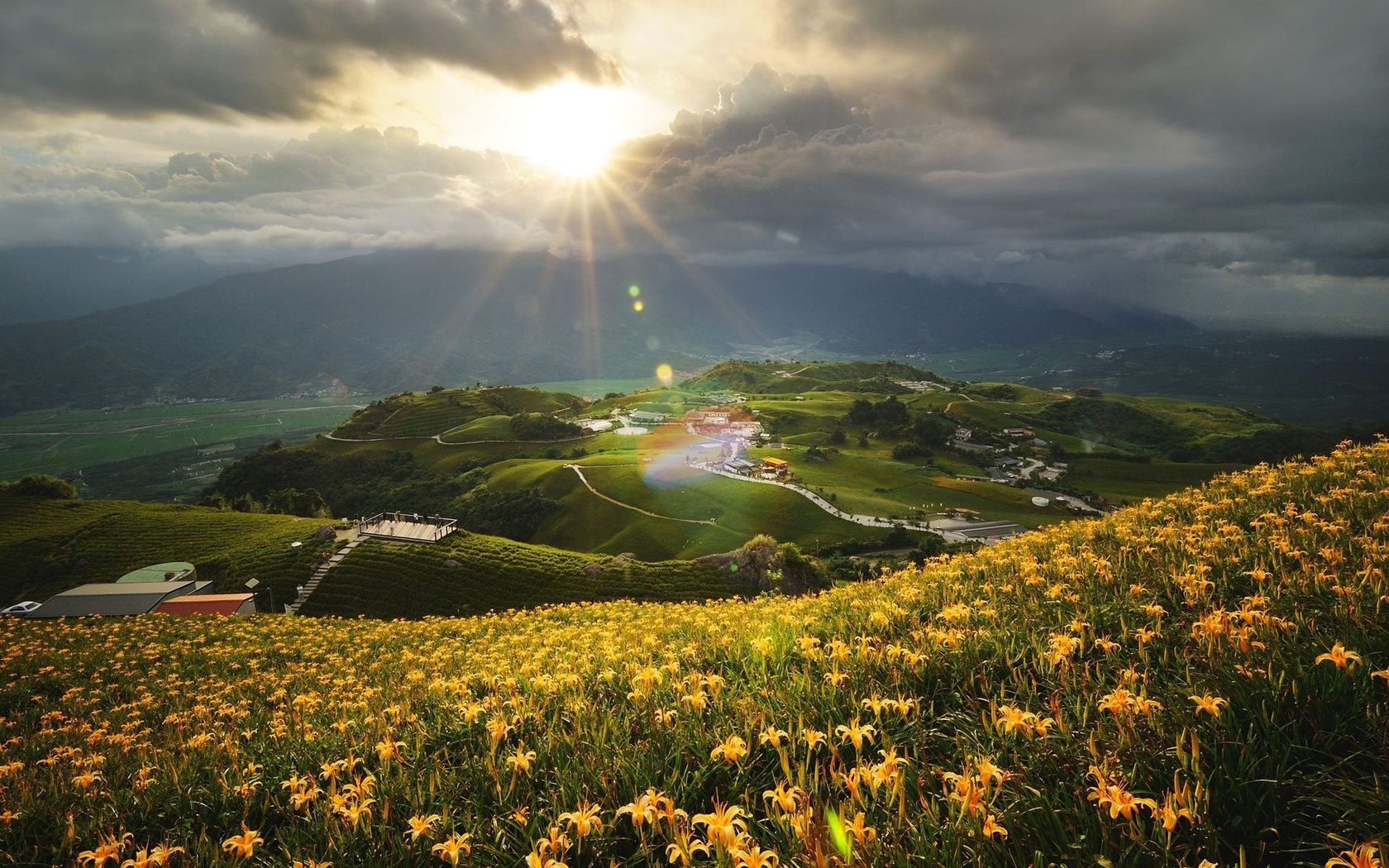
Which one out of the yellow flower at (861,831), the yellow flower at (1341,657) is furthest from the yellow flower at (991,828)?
the yellow flower at (1341,657)

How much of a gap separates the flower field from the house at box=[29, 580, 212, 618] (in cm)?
5174

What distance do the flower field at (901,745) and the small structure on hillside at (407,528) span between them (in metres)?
55.5

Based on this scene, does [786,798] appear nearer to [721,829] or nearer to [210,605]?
[721,829]

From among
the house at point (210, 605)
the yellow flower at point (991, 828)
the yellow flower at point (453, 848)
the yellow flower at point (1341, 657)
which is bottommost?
the house at point (210, 605)

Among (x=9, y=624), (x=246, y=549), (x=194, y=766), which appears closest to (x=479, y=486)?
(x=246, y=549)

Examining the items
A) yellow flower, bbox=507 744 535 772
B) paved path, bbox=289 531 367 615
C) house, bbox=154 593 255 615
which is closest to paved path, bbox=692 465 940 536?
paved path, bbox=289 531 367 615

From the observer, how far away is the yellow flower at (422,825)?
3.67 m

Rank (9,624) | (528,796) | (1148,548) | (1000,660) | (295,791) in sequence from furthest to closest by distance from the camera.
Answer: (9,624)
(1148,548)
(1000,660)
(295,791)
(528,796)

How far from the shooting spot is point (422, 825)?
3674mm

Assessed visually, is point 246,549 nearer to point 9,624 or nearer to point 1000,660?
point 9,624

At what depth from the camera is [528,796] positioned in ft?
14.1

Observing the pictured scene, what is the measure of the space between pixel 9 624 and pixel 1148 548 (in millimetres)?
49182

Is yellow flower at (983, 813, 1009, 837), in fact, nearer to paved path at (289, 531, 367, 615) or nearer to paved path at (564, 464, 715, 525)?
paved path at (289, 531, 367, 615)

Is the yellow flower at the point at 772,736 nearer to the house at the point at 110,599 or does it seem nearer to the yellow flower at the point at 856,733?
the yellow flower at the point at 856,733
